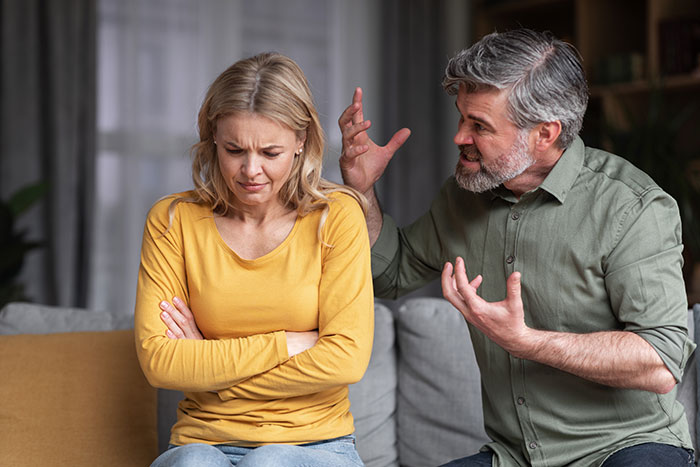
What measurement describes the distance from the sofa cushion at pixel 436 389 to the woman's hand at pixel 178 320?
2.20ft

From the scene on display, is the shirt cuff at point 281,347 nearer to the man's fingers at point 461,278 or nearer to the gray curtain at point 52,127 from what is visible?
the man's fingers at point 461,278

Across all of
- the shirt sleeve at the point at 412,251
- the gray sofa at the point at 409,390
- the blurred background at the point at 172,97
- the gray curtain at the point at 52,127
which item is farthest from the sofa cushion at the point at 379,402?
the gray curtain at the point at 52,127

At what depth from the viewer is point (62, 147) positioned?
343cm

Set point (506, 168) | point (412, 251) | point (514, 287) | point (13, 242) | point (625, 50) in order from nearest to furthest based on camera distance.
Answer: point (514, 287) → point (506, 168) → point (412, 251) → point (13, 242) → point (625, 50)

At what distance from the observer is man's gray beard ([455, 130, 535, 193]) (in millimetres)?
1477

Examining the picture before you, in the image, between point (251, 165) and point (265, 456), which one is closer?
point (265, 456)

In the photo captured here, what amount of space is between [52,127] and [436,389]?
A: 2.34 meters

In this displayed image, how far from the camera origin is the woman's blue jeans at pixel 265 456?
133 centimetres

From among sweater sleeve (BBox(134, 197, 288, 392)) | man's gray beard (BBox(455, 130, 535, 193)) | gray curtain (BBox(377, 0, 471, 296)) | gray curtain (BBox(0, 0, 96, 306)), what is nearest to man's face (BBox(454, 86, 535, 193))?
man's gray beard (BBox(455, 130, 535, 193))

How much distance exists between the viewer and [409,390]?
2.00 meters

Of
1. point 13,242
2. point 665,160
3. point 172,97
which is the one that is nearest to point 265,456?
point 13,242

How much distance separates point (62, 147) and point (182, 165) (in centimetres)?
60

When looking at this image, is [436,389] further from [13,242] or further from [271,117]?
[13,242]

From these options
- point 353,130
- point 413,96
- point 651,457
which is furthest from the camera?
point 413,96
